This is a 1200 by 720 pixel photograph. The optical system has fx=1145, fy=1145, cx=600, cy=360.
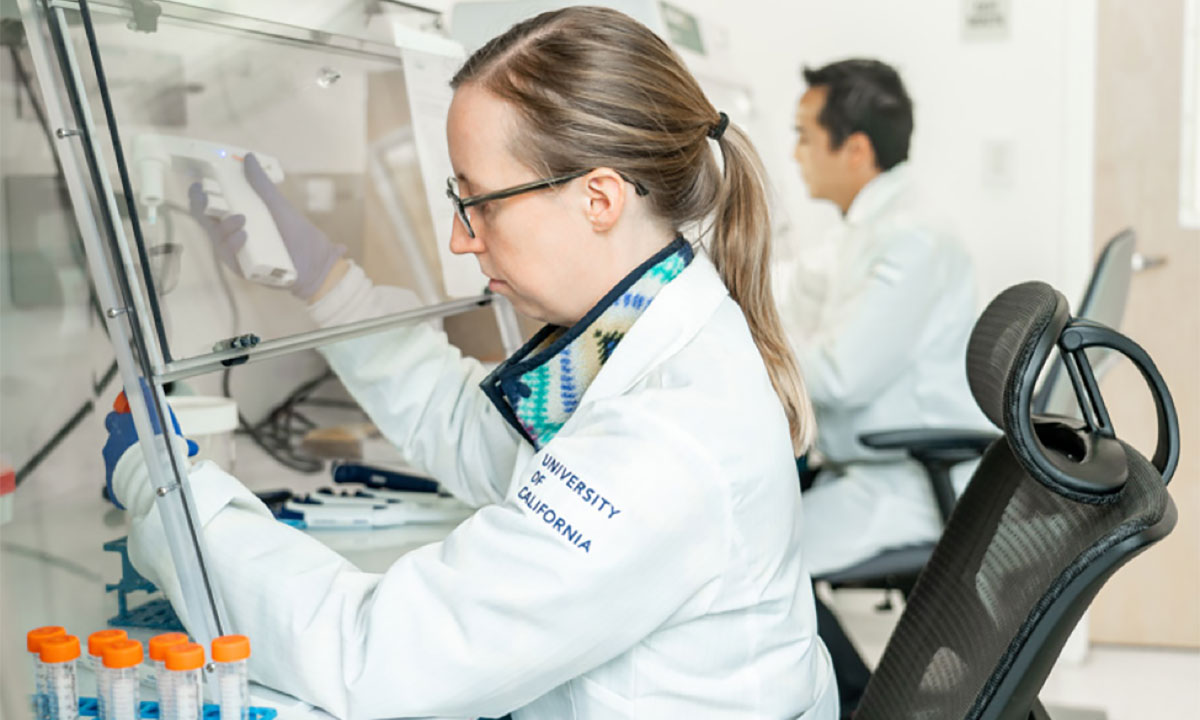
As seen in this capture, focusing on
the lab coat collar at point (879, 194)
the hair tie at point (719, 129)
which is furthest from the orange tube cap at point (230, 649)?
the lab coat collar at point (879, 194)

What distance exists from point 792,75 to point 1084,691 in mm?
1648

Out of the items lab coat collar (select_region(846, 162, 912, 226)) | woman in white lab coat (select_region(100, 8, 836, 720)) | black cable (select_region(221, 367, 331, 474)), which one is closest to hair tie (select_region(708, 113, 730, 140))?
woman in white lab coat (select_region(100, 8, 836, 720))

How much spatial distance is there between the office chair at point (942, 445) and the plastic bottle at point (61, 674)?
1323 millimetres

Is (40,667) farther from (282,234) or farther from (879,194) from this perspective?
Result: (879,194)

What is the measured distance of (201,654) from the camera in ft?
2.32

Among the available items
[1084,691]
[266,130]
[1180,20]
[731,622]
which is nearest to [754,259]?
[731,622]

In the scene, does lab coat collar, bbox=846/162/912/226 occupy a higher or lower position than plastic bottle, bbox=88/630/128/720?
higher

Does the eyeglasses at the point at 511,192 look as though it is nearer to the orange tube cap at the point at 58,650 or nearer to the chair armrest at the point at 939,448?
the orange tube cap at the point at 58,650

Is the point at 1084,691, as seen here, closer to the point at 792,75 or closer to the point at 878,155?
the point at 878,155

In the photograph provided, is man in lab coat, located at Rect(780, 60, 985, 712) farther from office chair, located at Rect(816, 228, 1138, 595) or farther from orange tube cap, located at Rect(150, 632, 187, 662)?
orange tube cap, located at Rect(150, 632, 187, 662)

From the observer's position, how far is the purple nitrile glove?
1027mm

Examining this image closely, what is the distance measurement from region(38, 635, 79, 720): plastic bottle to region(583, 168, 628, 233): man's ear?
0.47m

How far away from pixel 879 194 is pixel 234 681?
5.85 feet

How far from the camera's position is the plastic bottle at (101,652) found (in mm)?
718
